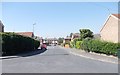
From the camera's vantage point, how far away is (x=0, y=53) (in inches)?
1238

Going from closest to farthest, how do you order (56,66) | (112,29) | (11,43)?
(56,66) → (11,43) → (112,29)

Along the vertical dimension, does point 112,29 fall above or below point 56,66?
above

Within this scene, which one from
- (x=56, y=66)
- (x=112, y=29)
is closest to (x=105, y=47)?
(x=112, y=29)

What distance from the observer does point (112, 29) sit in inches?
1788

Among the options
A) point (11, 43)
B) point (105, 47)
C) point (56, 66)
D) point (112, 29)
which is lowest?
point (56, 66)

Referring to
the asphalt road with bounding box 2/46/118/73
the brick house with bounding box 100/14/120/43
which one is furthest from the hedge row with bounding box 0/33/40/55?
the brick house with bounding box 100/14/120/43

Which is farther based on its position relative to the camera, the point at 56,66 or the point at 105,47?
the point at 105,47

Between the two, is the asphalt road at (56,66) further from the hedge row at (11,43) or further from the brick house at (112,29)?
the brick house at (112,29)

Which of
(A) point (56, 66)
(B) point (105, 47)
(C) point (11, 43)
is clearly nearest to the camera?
(A) point (56, 66)

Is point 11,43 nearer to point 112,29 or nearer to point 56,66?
point 56,66

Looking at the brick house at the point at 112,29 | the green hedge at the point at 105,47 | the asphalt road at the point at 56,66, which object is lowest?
the asphalt road at the point at 56,66

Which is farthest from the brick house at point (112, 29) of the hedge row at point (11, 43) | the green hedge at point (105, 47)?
the hedge row at point (11, 43)

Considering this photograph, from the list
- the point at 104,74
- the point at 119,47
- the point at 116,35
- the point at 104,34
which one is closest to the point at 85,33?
the point at 104,34

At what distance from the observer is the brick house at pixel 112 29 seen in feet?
140
